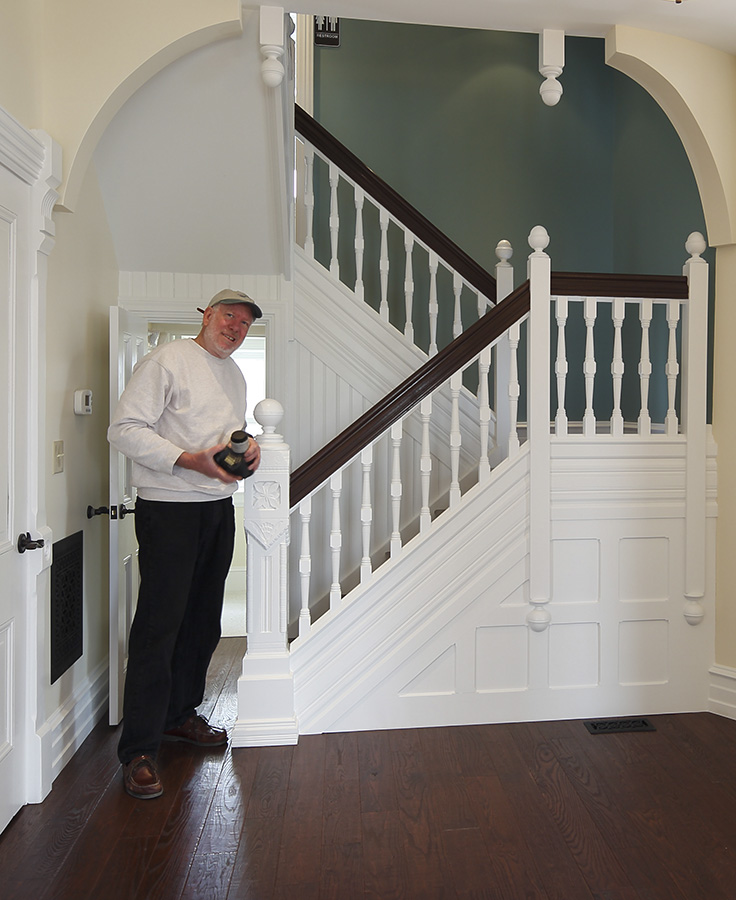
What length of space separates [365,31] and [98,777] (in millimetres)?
4732

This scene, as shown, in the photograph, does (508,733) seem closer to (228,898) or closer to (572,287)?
(228,898)

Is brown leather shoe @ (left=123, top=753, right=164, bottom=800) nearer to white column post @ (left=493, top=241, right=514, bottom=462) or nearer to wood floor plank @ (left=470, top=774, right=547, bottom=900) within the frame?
wood floor plank @ (left=470, top=774, right=547, bottom=900)

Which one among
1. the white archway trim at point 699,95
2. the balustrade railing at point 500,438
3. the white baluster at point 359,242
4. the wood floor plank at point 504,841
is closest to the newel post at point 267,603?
the balustrade railing at point 500,438

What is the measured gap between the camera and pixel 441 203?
4965 mm

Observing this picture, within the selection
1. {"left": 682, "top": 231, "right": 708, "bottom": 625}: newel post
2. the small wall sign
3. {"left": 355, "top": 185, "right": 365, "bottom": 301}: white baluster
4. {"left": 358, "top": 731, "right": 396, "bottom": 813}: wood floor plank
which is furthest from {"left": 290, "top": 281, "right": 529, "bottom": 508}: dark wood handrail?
the small wall sign

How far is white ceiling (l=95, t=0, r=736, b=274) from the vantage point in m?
2.63

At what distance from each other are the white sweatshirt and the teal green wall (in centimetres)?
295

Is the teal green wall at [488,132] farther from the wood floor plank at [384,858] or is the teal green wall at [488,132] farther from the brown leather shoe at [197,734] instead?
the wood floor plank at [384,858]

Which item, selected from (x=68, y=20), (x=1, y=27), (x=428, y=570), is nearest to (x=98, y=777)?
(x=428, y=570)

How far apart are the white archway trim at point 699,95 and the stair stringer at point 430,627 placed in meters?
1.39

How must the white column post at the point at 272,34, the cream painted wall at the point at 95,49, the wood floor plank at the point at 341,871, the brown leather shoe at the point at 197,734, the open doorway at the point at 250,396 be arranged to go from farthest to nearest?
the open doorway at the point at 250,396 < the brown leather shoe at the point at 197,734 < the white column post at the point at 272,34 < the cream painted wall at the point at 95,49 < the wood floor plank at the point at 341,871

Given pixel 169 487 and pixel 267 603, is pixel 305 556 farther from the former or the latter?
pixel 169 487

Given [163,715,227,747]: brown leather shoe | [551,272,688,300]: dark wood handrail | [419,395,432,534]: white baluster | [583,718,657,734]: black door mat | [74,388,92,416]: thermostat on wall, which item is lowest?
[583,718,657,734]: black door mat

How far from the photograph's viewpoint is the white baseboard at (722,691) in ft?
9.98
